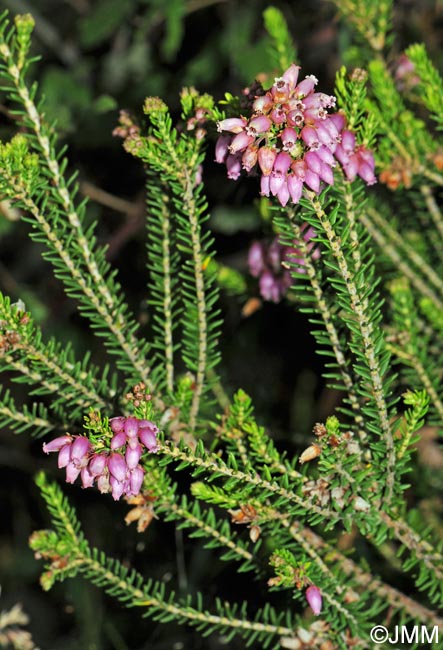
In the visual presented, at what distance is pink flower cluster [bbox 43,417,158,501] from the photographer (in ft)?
3.65

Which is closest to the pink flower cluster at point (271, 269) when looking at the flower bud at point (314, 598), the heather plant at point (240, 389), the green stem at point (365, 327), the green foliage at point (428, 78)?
the heather plant at point (240, 389)

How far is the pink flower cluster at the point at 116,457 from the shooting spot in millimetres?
1113

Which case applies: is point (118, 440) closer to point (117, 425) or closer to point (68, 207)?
point (117, 425)

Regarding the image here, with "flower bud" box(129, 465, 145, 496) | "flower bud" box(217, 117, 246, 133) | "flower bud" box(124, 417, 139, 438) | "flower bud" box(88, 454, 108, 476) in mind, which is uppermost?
"flower bud" box(217, 117, 246, 133)

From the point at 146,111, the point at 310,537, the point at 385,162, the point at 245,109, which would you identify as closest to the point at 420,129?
the point at 385,162

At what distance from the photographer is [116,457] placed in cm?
114

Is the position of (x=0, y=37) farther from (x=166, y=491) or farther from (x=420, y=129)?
(x=420, y=129)

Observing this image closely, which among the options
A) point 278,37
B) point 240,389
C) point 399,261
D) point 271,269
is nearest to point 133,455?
point 240,389

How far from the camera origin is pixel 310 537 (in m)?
1.50

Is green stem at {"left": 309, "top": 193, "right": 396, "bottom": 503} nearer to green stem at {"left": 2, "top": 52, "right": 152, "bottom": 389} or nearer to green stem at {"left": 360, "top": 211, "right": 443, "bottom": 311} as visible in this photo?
green stem at {"left": 2, "top": 52, "right": 152, "bottom": 389}

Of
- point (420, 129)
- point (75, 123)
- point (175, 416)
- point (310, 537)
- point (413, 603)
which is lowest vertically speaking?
point (413, 603)

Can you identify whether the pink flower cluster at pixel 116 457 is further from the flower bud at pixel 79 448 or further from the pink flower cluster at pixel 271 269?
the pink flower cluster at pixel 271 269

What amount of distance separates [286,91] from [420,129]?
2.52 feet

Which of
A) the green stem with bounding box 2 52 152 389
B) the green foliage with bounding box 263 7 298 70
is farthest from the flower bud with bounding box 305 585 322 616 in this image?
the green foliage with bounding box 263 7 298 70
